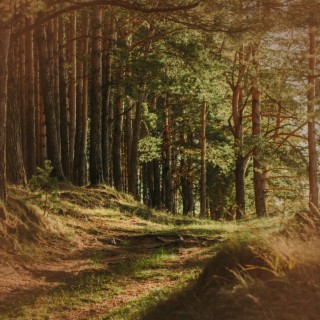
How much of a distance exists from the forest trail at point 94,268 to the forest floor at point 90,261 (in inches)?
0.5

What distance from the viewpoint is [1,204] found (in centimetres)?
1000

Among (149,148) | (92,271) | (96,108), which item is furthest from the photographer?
(149,148)

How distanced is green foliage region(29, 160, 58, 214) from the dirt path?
2.58 ft

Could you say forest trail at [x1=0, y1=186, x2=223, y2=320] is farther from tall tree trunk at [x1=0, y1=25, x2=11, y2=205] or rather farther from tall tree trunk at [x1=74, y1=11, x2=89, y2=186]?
tall tree trunk at [x1=74, y1=11, x2=89, y2=186]

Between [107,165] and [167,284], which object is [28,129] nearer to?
[107,165]

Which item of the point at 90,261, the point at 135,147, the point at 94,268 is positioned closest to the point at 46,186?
the point at 90,261

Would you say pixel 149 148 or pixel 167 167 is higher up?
pixel 149 148

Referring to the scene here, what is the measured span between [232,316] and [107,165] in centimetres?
1649

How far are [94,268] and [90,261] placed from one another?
53 centimetres

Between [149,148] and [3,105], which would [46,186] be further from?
[149,148]

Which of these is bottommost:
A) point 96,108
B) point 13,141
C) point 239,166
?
point 239,166

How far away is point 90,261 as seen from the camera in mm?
9805

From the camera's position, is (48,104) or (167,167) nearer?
(48,104)

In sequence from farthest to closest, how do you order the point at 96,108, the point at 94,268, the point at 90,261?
the point at 96,108
the point at 90,261
the point at 94,268
